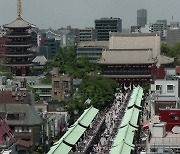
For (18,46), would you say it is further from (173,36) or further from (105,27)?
(173,36)

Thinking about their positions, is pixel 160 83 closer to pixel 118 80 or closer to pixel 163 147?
pixel 163 147

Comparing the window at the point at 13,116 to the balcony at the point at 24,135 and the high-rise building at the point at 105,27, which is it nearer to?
the balcony at the point at 24,135

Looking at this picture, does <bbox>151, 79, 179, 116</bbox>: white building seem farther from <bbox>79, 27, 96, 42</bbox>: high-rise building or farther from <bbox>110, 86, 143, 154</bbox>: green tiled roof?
<bbox>79, 27, 96, 42</bbox>: high-rise building

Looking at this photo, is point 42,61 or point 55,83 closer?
point 55,83

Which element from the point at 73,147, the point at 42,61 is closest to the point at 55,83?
the point at 73,147

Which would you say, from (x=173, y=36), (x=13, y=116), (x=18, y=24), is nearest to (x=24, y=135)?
(x=13, y=116)
